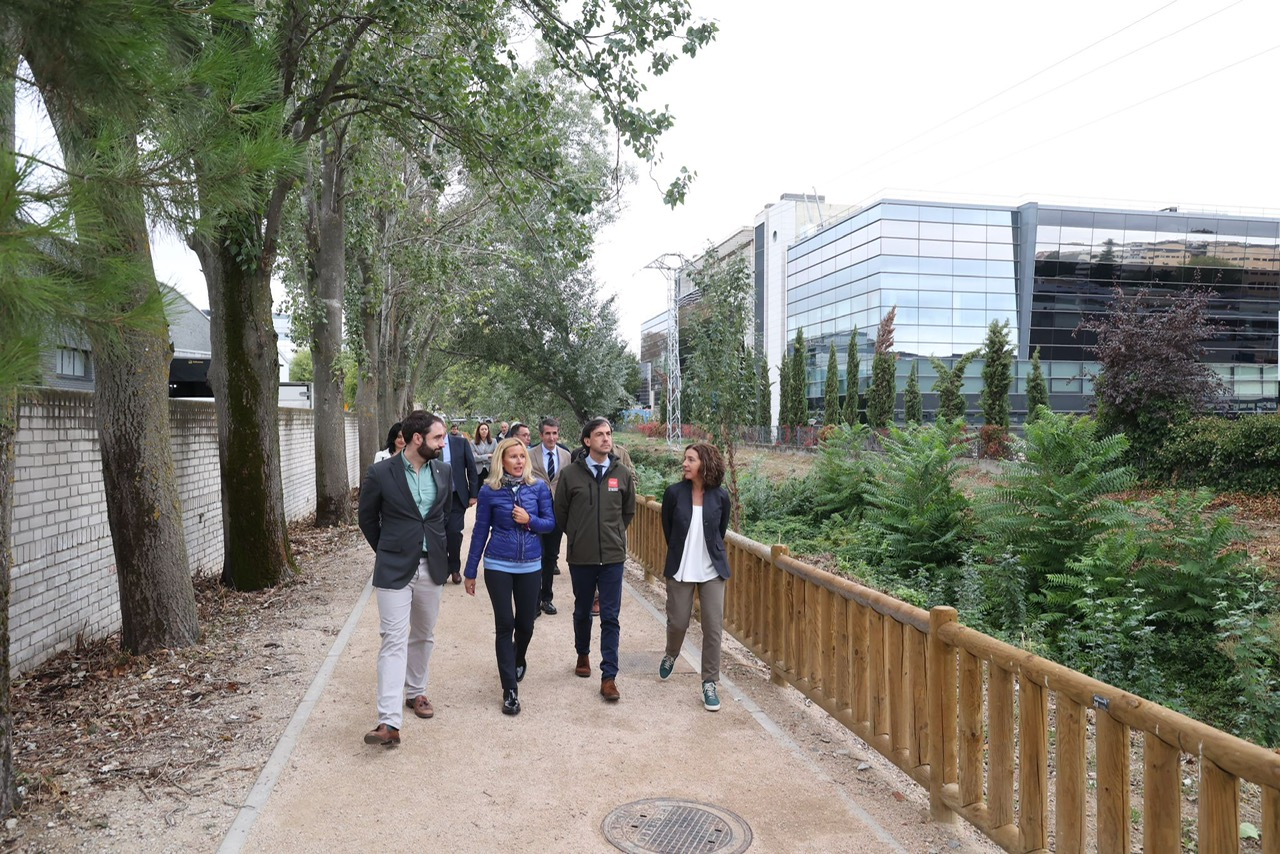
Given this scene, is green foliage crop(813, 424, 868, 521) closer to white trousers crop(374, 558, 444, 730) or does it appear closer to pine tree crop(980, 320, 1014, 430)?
white trousers crop(374, 558, 444, 730)

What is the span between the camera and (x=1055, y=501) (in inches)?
430

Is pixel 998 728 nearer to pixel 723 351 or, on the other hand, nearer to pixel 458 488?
pixel 458 488

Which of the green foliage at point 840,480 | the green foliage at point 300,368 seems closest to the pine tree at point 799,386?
the green foliage at point 840,480

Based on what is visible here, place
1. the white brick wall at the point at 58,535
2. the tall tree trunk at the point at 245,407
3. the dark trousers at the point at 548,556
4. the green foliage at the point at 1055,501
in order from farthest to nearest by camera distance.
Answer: the green foliage at the point at 1055,501 → the tall tree trunk at the point at 245,407 → the dark trousers at the point at 548,556 → the white brick wall at the point at 58,535

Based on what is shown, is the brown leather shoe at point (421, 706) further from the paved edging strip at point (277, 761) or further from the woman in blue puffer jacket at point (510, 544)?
the paved edging strip at point (277, 761)

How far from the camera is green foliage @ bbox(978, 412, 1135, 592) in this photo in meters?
10.7

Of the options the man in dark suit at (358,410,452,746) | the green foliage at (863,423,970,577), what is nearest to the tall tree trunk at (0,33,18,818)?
the man in dark suit at (358,410,452,746)

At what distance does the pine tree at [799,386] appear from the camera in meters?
48.9

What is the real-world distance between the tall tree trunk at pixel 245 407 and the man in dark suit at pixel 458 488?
2525 mm

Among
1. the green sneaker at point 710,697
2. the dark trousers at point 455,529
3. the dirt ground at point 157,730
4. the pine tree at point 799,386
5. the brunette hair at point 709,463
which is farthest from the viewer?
the pine tree at point 799,386

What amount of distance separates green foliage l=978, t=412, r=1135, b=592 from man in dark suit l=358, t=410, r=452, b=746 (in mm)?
7452

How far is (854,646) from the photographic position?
18.4ft

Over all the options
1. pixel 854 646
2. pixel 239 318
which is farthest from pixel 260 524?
pixel 854 646

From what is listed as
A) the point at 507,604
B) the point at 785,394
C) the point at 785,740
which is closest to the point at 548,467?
the point at 507,604
